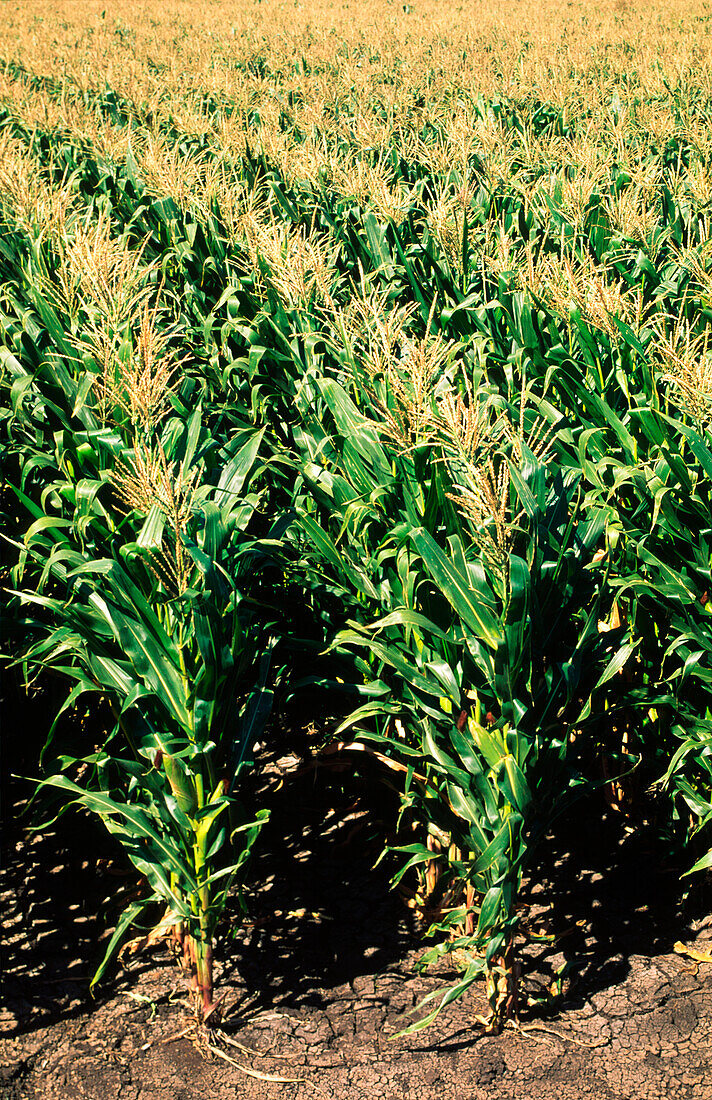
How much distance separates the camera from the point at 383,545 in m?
2.93

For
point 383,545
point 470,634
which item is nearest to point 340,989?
point 470,634

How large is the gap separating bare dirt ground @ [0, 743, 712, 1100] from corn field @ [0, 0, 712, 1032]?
11 cm

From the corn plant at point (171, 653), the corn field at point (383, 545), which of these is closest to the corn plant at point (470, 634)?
the corn field at point (383, 545)

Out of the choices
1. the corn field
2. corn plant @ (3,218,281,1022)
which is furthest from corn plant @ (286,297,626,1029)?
corn plant @ (3,218,281,1022)

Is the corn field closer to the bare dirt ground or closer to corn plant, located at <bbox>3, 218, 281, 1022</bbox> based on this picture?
corn plant, located at <bbox>3, 218, 281, 1022</bbox>

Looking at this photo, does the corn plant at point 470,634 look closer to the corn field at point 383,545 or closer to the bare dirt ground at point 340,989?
the corn field at point 383,545

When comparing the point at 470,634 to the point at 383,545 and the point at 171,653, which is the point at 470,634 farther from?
the point at 171,653

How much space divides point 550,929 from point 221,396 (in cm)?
298

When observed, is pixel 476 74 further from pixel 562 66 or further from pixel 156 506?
pixel 156 506

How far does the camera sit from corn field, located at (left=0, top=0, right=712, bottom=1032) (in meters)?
2.49

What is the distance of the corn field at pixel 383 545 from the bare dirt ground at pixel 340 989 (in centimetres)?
11

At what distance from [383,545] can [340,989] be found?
4.47ft

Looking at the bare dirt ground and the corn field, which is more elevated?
the corn field

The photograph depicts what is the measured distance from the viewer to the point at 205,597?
245cm
